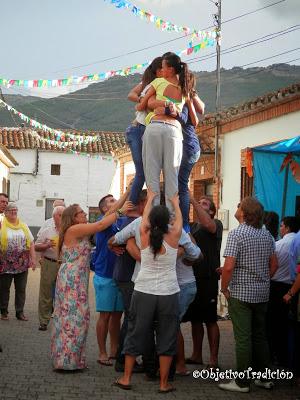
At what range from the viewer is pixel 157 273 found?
22.2ft

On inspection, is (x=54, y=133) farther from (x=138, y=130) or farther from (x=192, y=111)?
(x=192, y=111)

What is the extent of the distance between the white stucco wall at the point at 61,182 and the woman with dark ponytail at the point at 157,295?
38.1 meters

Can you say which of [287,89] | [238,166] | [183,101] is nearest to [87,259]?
[183,101]

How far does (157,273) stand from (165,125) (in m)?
1.44

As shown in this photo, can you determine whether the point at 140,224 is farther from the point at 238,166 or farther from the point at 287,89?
the point at 238,166

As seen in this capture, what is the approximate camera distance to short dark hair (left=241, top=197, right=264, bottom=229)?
7.25m

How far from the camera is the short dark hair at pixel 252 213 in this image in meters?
7.25

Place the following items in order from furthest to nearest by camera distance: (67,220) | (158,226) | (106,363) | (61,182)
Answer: (61,182) → (106,363) → (67,220) → (158,226)

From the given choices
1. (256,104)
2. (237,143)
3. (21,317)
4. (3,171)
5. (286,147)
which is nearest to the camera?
(286,147)

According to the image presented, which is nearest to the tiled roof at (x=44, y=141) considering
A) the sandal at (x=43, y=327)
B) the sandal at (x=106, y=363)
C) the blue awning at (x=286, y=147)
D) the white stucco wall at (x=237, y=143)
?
the white stucco wall at (x=237, y=143)

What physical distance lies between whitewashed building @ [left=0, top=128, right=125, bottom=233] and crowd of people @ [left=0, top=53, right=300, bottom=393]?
36.1 meters

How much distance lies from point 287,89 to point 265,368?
7345 millimetres

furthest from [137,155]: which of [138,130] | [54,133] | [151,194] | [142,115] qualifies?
[54,133]

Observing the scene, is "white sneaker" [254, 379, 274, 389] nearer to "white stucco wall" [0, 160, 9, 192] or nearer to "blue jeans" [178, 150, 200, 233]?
"blue jeans" [178, 150, 200, 233]
